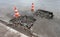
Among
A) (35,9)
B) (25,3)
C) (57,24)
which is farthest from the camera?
(25,3)

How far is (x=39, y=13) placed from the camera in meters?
10.7

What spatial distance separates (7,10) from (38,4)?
9.41ft

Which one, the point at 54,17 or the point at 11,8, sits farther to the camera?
the point at 11,8

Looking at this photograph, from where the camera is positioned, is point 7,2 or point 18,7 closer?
point 18,7

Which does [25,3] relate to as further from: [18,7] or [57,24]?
[57,24]

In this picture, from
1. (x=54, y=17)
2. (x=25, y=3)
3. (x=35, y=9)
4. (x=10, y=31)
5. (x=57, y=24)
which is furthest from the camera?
(x=25, y=3)

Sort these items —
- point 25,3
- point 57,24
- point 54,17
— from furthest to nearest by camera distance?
1. point 25,3
2. point 54,17
3. point 57,24

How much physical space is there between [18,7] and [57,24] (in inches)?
158

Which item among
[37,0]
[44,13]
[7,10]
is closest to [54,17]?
[44,13]

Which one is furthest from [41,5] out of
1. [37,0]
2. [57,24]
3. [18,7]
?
[57,24]

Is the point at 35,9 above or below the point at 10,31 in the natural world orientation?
above

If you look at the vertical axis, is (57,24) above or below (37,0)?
below

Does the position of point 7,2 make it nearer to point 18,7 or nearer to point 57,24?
point 18,7

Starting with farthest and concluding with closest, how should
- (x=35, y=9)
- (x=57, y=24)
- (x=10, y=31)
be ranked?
1. (x=35, y=9)
2. (x=57, y=24)
3. (x=10, y=31)
